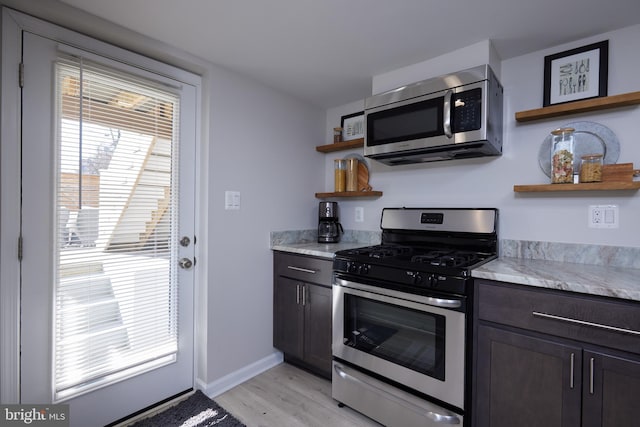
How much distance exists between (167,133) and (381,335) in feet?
5.84

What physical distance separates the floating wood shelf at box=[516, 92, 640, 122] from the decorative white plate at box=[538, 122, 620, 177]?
3.6 inches

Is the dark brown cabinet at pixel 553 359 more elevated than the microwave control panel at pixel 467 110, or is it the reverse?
the microwave control panel at pixel 467 110

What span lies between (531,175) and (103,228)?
8.07 feet

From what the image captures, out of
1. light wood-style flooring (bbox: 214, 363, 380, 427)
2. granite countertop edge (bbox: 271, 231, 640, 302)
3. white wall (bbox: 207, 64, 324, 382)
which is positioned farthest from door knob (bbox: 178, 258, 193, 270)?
light wood-style flooring (bbox: 214, 363, 380, 427)

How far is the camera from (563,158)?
1.60m

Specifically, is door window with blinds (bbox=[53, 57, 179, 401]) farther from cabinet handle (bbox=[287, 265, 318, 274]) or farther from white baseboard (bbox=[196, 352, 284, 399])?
cabinet handle (bbox=[287, 265, 318, 274])

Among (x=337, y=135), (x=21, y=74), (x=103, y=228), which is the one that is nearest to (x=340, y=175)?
(x=337, y=135)

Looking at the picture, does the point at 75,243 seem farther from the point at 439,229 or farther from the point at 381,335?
the point at 439,229

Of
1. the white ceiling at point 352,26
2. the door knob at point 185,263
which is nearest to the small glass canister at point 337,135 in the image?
the white ceiling at point 352,26

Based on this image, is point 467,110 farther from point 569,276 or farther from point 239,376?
point 239,376

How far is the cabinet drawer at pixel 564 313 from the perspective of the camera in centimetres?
109

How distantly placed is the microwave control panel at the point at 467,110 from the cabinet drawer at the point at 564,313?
2.79 ft

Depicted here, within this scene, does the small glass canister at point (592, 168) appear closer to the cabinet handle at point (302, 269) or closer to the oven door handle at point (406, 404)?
the oven door handle at point (406, 404)

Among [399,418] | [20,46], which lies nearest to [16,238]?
[20,46]
